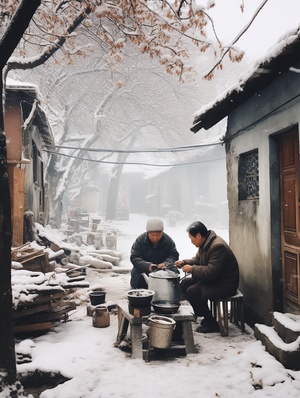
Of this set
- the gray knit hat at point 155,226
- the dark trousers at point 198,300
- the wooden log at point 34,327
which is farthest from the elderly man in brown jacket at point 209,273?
the wooden log at point 34,327

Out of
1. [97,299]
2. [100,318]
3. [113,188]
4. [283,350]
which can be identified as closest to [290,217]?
[283,350]

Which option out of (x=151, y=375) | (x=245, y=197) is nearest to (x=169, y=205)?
(x=245, y=197)

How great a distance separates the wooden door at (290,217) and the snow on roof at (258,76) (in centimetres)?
86

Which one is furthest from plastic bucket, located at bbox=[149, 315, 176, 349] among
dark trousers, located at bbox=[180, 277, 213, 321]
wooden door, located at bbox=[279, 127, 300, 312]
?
Result: wooden door, located at bbox=[279, 127, 300, 312]

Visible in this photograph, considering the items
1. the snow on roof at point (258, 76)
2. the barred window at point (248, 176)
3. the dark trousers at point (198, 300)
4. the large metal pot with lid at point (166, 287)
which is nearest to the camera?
the snow on roof at point (258, 76)

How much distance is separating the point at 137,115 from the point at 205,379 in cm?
2311

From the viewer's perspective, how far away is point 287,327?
439 centimetres

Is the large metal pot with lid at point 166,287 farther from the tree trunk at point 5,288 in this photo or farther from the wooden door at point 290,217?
the tree trunk at point 5,288

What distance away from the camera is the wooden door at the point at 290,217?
16.6 ft

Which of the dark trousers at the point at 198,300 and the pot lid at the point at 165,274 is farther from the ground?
the pot lid at the point at 165,274

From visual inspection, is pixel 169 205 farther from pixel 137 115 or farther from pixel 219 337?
pixel 219 337

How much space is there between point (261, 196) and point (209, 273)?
5.10 feet

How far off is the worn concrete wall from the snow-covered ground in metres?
0.78

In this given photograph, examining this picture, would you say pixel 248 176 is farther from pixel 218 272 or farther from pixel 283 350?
pixel 283 350
